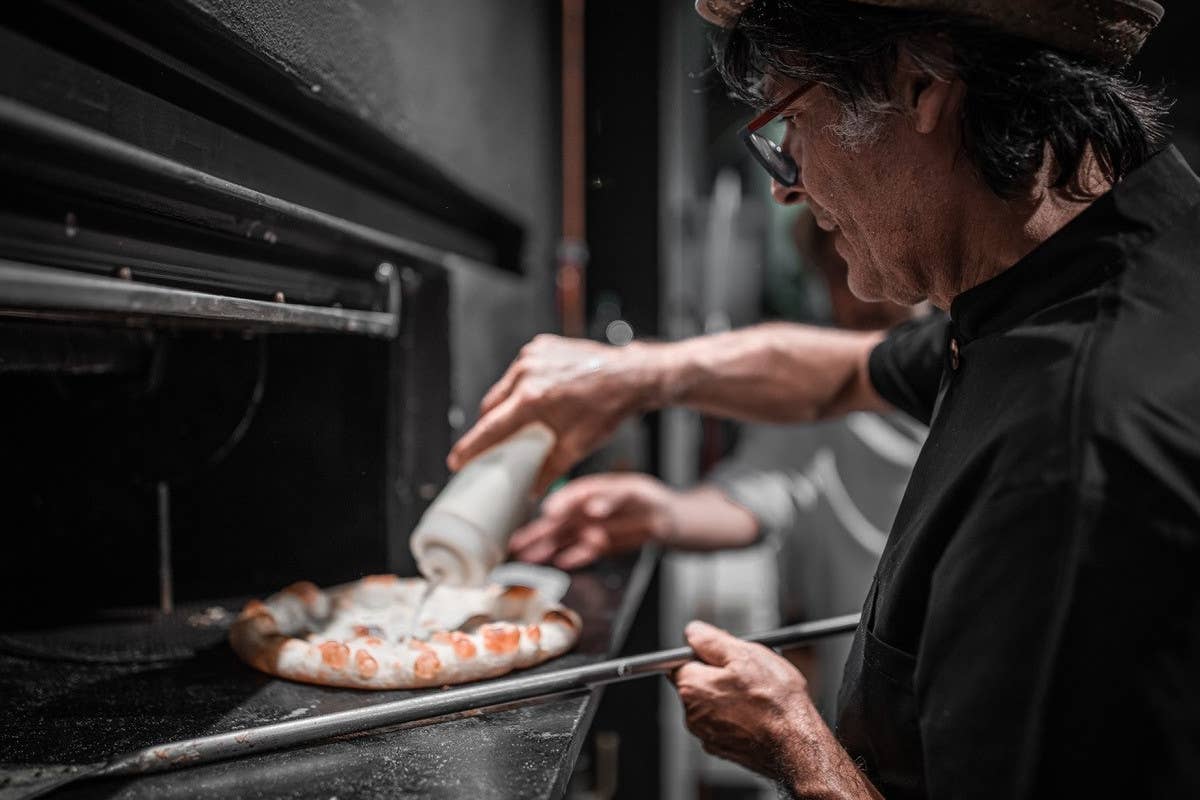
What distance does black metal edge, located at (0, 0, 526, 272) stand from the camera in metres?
0.75

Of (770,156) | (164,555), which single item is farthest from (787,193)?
(164,555)

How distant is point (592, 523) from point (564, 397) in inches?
22.6

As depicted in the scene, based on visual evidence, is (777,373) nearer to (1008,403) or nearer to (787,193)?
(787,193)

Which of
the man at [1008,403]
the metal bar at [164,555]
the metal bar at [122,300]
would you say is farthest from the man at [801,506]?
the metal bar at [122,300]

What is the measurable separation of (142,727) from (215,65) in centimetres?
→ 71

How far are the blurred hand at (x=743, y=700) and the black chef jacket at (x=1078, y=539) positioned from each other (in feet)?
0.49

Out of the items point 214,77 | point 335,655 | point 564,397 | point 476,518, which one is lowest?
point 335,655

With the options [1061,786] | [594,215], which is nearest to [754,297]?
[594,215]

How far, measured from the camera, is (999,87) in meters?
0.88

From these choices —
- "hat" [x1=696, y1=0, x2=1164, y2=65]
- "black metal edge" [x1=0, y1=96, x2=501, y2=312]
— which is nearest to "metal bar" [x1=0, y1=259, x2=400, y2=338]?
"black metal edge" [x1=0, y1=96, x2=501, y2=312]

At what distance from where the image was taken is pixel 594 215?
295cm

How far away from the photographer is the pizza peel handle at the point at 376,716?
2.91 ft

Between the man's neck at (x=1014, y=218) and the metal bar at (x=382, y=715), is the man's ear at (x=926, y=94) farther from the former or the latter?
the metal bar at (x=382, y=715)

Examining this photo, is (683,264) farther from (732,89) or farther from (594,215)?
(732,89)
